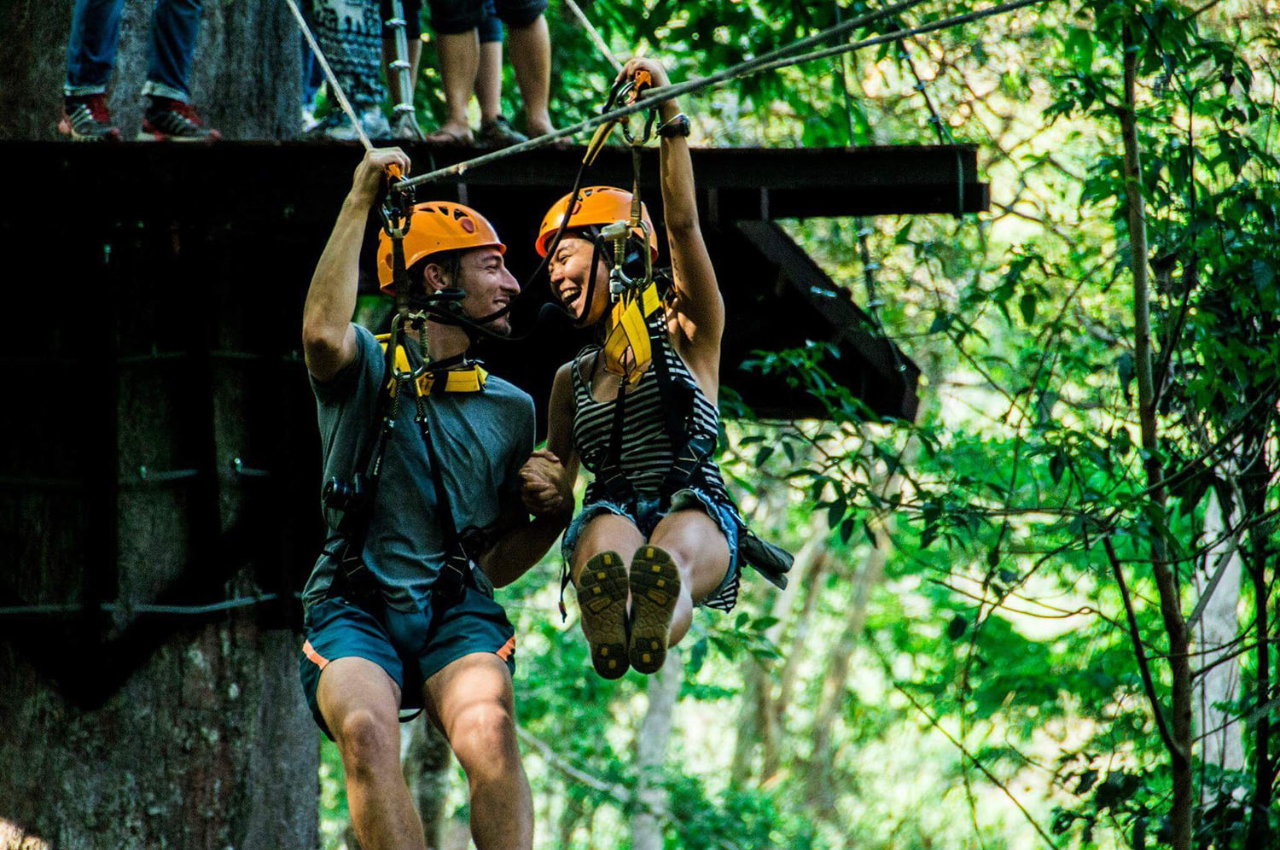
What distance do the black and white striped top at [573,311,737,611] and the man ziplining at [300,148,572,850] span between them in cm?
17

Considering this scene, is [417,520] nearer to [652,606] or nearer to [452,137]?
[652,606]

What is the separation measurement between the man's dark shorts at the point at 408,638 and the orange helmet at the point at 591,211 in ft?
3.78

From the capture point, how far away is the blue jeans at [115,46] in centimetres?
511

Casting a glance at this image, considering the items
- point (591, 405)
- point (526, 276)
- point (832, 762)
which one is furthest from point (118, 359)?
point (832, 762)

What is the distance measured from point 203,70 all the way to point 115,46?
49 cm

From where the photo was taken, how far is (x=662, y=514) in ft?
12.5

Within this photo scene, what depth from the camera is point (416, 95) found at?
324 inches

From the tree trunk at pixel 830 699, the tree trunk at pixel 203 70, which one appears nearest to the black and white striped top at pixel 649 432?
the tree trunk at pixel 203 70

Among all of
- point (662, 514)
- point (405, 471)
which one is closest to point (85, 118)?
point (405, 471)

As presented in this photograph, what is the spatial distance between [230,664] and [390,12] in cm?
292

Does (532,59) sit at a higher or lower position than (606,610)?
higher

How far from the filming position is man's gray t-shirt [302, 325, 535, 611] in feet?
12.2

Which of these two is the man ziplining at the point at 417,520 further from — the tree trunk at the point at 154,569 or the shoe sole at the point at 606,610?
the tree trunk at the point at 154,569

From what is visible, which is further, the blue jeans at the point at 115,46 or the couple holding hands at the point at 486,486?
the blue jeans at the point at 115,46
